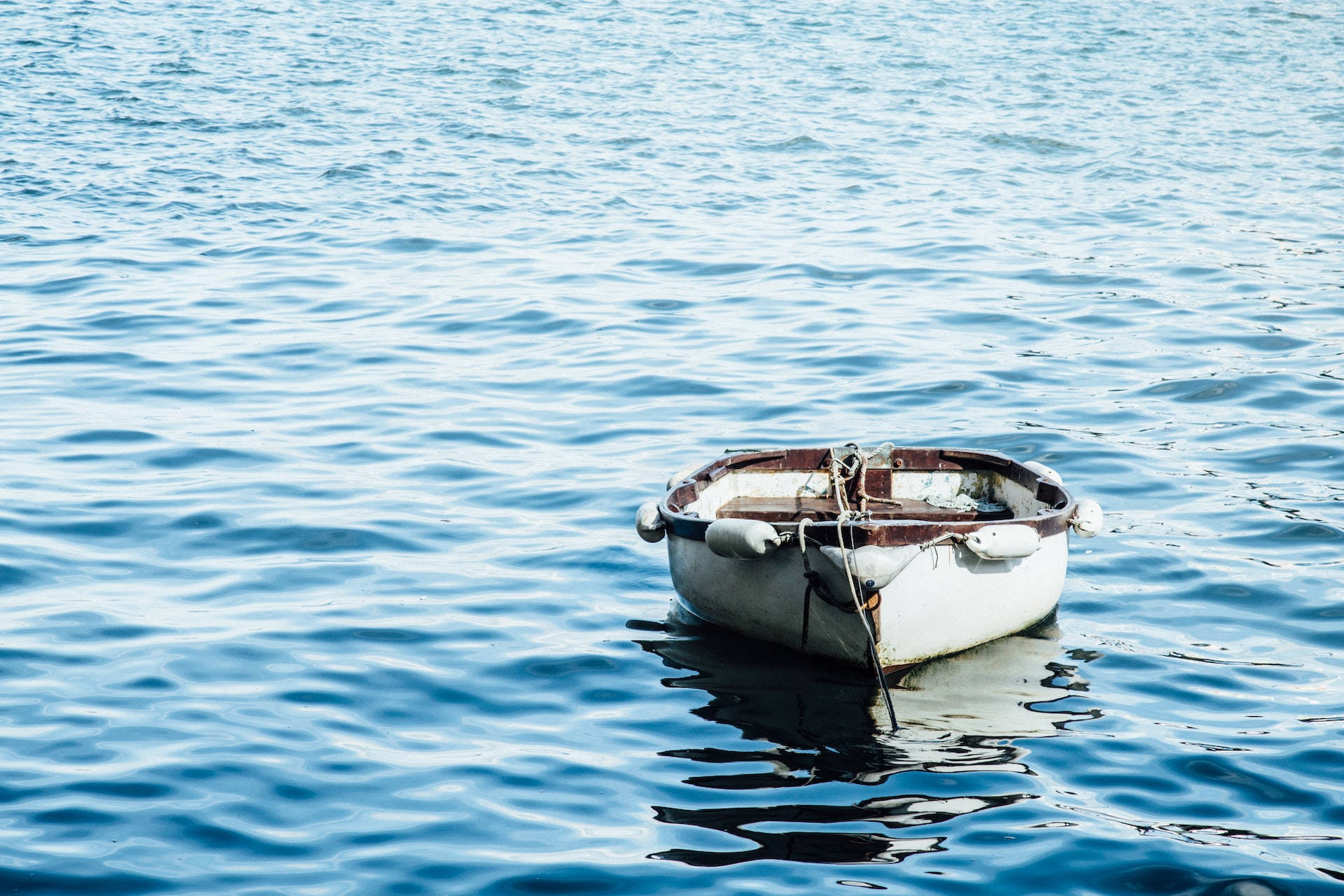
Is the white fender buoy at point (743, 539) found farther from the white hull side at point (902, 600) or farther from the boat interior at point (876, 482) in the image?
the boat interior at point (876, 482)

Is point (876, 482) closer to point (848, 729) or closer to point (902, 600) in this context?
point (902, 600)

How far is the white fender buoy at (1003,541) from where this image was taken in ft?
21.9

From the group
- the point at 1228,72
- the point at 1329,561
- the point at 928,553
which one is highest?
the point at 1228,72

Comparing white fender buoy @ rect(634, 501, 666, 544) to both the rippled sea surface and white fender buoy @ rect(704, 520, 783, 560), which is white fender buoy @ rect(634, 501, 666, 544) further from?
white fender buoy @ rect(704, 520, 783, 560)

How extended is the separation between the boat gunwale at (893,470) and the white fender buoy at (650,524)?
4 centimetres

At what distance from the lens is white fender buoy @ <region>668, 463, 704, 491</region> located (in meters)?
8.05

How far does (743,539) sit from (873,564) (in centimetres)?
64

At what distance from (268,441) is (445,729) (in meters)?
4.83

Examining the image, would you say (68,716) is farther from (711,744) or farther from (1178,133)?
(1178,133)

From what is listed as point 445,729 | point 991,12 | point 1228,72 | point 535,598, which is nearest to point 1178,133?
point 1228,72

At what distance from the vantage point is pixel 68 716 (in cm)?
625

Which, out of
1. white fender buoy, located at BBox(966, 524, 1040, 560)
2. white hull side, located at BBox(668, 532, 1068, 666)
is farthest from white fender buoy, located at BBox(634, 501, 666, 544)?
white fender buoy, located at BBox(966, 524, 1040, 560)

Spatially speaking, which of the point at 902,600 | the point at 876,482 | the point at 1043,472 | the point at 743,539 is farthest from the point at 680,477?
the point at 1043,472

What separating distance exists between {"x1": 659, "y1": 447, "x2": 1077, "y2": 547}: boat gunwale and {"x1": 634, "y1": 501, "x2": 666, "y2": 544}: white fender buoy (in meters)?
0.04
